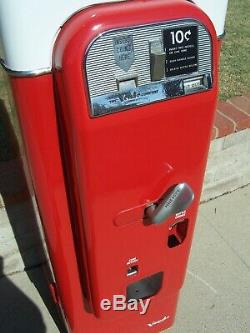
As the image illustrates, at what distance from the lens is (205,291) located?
2.32 meters

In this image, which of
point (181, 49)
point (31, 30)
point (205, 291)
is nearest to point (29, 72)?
point (31, 30)

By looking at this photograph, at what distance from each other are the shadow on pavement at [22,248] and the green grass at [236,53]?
1.66 meters

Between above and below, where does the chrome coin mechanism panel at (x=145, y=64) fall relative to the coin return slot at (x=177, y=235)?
above

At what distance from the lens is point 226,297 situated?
7.53 feet

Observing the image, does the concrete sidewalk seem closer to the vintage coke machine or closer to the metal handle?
the vintage coke machine

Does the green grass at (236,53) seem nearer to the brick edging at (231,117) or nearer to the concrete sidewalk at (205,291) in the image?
the brick edging at (231,117)

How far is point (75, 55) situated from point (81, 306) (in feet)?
3.71

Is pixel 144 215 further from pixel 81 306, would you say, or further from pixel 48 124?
pixel 81 306

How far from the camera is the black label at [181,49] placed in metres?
1.21

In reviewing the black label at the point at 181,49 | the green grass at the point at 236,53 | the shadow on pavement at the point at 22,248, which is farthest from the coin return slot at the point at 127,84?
the green grass at the point at 236,53

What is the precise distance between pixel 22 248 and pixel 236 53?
8.68 feet

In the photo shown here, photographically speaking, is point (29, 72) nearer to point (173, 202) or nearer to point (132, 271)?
point (173, 202)

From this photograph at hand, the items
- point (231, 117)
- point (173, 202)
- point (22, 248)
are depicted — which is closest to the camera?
point (173, 202)

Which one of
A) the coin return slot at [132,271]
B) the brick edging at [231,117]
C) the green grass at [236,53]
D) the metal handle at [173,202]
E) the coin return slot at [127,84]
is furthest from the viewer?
the green grass at [236,53]
